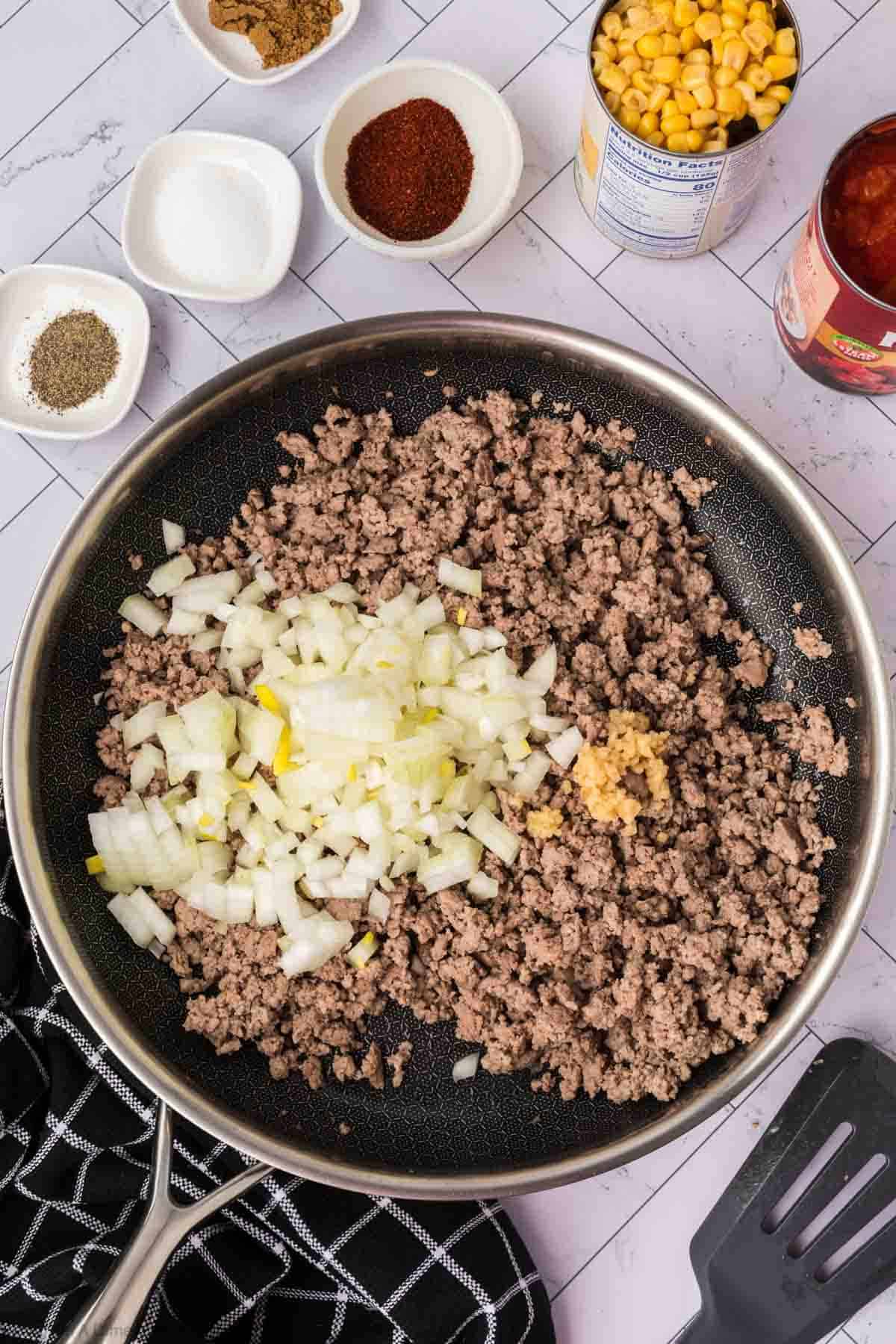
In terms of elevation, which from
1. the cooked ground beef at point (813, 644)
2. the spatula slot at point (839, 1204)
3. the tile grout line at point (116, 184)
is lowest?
the spatula slot at point (839, 1204)

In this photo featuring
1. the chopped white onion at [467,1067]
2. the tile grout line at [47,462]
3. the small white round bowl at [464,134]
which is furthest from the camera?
the tile grout line at [47,462]

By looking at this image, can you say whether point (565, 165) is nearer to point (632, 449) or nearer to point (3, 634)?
point (632, 449)

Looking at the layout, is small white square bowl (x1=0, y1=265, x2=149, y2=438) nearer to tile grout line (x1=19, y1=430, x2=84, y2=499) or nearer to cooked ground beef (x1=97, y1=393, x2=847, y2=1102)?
tile grout line (x1=19, y1=430, x2=84, y2=499)

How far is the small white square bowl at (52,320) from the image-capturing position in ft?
6.19

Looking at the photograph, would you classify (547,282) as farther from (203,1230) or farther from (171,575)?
(203,1230)

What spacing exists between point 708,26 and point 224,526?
3.23 feet

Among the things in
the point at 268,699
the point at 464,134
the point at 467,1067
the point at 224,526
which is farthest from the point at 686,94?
the point at 467,1067

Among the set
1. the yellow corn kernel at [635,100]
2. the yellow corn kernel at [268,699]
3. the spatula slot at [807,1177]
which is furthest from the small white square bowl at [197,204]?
the spatula slot at [807,1177]

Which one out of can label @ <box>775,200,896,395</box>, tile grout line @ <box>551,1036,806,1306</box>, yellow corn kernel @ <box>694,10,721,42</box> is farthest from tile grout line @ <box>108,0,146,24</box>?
tile grout line @ <box>551,1036,806,1306</box>

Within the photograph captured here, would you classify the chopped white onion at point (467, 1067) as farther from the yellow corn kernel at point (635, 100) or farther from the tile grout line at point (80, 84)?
the tile grout line at point (80, 84)

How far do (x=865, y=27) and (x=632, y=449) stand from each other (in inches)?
32.6

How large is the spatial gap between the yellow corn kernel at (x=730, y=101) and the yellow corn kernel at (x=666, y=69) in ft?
0.21

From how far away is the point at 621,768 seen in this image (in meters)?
1.61

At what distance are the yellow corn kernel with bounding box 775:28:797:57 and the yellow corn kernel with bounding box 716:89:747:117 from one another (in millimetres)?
84
